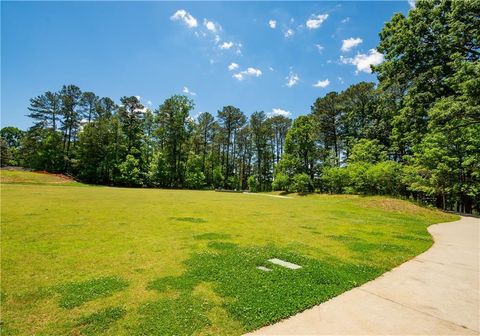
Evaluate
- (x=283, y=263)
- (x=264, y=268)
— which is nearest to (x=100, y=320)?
(x=264, y=268)

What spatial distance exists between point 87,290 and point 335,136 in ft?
153

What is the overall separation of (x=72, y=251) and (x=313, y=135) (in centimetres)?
Result: 3964

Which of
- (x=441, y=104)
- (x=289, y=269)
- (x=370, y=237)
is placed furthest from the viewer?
(x=441, y=104)

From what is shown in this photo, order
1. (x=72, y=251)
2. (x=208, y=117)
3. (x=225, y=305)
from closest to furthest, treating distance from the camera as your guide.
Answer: (x=225, y=305), (x=72, y=251), (x=208, y=117)

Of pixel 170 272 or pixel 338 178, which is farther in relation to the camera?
pixel 338 178

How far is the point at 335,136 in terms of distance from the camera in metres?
45.2

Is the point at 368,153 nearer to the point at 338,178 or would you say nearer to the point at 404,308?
the point at 338,178

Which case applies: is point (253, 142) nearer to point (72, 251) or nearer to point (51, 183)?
point (51, 183)

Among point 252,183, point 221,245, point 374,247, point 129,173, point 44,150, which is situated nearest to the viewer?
point 221,245

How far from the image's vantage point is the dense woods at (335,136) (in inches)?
733

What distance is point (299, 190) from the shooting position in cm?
3853

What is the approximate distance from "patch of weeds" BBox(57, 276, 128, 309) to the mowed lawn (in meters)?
0.02

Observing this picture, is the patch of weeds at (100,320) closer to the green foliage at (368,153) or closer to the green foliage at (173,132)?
the green foliage at (368,153)

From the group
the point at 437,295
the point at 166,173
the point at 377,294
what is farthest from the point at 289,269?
the point at 166,173
